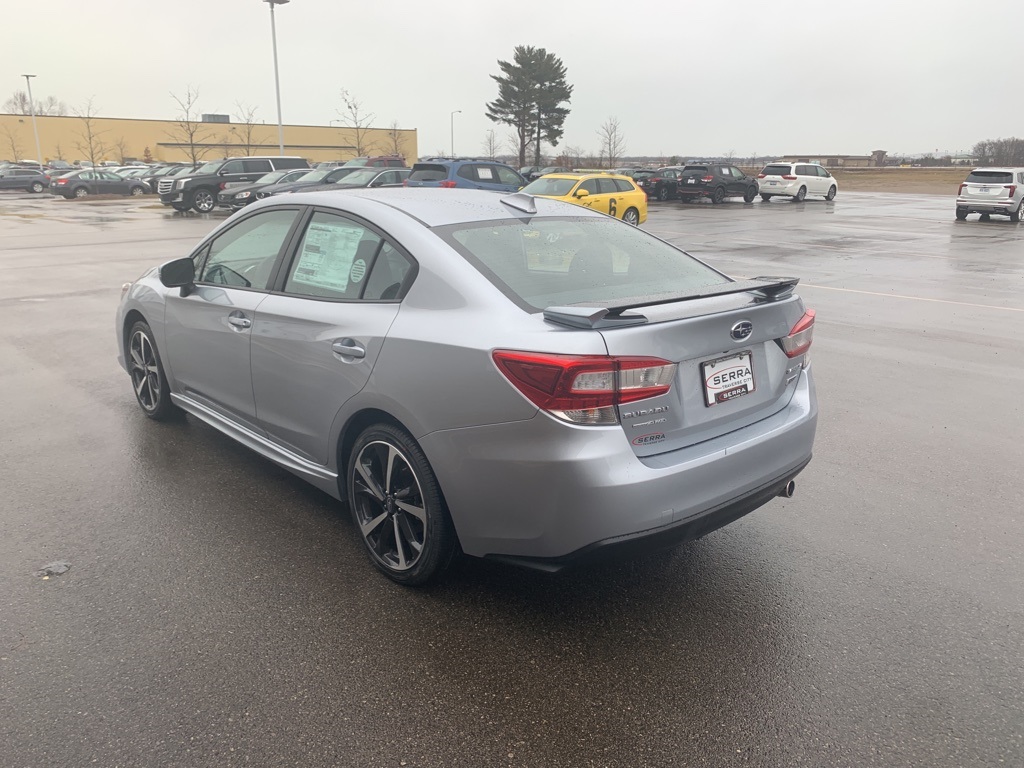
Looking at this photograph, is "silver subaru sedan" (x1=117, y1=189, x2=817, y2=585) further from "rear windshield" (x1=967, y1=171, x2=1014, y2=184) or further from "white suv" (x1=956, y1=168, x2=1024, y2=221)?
"rear windshield" (x1=967, y1=171, x2=1014, y2=184)

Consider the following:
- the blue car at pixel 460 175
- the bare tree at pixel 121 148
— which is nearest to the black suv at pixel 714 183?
the blue car at pixel 460 175

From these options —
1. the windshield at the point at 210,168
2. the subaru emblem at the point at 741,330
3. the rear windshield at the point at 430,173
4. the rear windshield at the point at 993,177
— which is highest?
the windshield at the point at 210,168

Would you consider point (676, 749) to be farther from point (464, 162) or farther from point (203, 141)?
point (203, 141)

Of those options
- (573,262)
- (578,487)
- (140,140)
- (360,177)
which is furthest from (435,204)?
(140,140)

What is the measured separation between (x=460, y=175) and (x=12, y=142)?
268 feet

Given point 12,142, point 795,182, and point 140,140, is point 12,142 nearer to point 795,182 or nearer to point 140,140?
point 140,140

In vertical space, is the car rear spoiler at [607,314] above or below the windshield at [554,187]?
below

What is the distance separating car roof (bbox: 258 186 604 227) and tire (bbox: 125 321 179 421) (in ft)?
5.21

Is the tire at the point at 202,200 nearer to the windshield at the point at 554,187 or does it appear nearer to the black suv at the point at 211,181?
the black suv at the point at 211,181

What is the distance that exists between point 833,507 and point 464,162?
20.7 m

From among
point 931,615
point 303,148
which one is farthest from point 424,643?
point 303,148

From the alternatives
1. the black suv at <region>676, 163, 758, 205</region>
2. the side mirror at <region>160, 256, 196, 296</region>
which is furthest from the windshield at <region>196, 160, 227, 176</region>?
the side mirror at <region>160, 256, 196, 296</region>

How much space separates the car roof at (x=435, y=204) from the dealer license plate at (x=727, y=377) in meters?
1.26

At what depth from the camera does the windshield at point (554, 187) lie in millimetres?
21453
